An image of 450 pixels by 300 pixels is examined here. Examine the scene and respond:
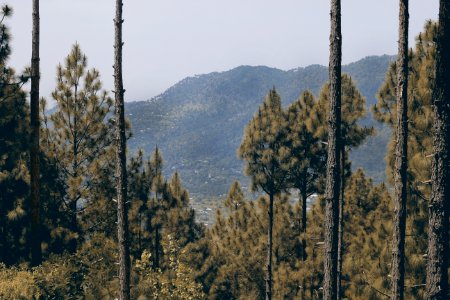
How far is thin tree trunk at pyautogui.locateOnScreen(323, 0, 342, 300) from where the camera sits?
9.30 m

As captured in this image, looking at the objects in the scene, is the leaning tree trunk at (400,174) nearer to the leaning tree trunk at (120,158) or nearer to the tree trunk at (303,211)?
the leaning tree trunk at (120,158)

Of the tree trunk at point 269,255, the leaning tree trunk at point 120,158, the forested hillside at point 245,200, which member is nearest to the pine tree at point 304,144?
the forested hillside at point 245,200

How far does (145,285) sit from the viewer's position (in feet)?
48.4

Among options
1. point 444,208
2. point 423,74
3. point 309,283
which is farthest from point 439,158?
point 309,283

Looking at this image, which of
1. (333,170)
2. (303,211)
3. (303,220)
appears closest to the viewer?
(333,170)

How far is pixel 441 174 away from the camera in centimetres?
812

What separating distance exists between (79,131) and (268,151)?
8.86 meters

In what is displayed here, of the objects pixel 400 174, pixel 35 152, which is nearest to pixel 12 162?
pixel 35 152

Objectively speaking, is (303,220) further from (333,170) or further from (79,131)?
(333,170)

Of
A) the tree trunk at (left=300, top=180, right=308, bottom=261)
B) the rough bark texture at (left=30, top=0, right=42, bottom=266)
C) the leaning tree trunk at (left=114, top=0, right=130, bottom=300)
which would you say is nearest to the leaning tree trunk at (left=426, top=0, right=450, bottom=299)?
the leaning tree trunk at (left=114, top=0, right=130, bottom=300)

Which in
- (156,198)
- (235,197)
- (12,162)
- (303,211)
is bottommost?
(235,197)

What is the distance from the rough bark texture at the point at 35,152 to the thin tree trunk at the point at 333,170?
787cm

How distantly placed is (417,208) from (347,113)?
902cm

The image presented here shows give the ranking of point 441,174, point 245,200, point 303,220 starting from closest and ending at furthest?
1. point 441,174
2. point 303,220
3. point 245,200
